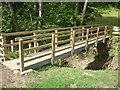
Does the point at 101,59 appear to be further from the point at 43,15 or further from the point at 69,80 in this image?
the point at 69,80

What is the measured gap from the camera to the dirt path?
206 inches

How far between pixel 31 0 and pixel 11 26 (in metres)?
3.03

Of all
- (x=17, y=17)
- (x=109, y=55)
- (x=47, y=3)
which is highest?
(x=47, y=3)

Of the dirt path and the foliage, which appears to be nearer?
the dirt path

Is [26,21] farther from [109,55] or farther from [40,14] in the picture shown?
[109,55]

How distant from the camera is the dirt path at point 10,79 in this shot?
5222mm

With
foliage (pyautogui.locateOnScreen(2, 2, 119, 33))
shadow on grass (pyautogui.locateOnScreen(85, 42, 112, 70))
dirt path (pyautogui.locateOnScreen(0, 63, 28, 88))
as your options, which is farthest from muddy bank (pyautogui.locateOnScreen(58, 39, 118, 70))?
dirt path (pyautogui.locateOnScreen(0, 63, 28, 88))

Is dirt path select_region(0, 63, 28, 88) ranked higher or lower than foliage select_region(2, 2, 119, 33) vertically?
lower

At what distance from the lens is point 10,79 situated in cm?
559

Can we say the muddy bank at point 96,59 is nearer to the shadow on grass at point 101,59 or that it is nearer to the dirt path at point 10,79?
the shadow on grass at point 101,59

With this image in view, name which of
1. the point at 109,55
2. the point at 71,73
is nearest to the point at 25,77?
the point at 71,73

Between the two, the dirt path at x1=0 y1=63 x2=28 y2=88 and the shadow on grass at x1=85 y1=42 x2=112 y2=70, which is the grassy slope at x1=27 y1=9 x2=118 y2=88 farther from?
the shadow on grass at x1=85 y1=42 x2=112 y2=70

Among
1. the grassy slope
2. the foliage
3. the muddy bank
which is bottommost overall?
the muddy bank

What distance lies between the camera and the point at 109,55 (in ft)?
43.7
